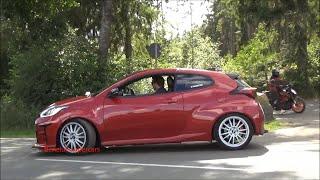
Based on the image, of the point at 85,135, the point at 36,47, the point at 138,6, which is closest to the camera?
the point at 85,135

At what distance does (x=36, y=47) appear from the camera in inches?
815

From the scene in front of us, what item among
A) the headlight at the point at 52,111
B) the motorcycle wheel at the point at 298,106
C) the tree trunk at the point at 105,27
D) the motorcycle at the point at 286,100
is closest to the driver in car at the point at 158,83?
the headlight at the point at 52,111

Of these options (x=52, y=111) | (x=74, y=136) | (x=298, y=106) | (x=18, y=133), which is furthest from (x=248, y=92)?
(x=298, y=106)

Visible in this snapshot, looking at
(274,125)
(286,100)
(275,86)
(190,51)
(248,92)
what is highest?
(190,51)

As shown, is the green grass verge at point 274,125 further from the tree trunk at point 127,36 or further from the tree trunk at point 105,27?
the tree trunk at point 127,36

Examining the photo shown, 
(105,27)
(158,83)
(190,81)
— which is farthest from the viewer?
(105,27)

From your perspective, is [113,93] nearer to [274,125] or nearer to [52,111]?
[52,111]

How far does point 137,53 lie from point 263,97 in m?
18.8

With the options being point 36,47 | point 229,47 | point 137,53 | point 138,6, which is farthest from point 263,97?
point 229,47

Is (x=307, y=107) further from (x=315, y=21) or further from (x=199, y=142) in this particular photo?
(x=199, y=142)

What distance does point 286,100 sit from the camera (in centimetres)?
2036

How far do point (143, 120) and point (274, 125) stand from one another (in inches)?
250

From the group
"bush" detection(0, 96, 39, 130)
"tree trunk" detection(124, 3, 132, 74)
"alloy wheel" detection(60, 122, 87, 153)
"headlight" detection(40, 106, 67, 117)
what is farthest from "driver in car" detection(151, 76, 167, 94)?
"tree trunk" detection(124, 3, 132, 74)

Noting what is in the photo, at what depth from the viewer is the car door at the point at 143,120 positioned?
34.9 ft
